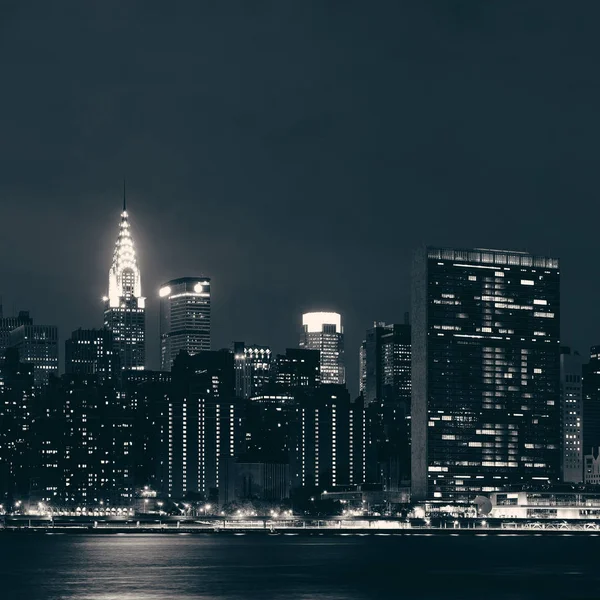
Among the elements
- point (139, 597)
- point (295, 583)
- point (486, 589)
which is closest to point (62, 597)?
point (139, 597)

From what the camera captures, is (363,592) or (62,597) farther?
(363,592)

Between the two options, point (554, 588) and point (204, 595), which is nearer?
point (204, 595)

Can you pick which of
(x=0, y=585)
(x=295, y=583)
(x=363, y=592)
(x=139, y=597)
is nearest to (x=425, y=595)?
(x=363, y=592)

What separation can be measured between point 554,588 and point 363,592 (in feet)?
76.3

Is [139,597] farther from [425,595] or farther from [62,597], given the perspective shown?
[425,595]

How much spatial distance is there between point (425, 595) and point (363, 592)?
800 centimetres

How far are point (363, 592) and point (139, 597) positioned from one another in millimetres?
28439

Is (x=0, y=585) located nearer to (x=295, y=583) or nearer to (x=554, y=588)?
(x=295, y=583)

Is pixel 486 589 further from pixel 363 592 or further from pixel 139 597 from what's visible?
pixel 139 597

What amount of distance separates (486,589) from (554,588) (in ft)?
27.2

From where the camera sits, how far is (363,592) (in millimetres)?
188750

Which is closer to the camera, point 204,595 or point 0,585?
point 204,595

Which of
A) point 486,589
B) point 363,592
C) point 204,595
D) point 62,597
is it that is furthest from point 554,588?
point 62,597

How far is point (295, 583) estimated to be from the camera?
651ft
